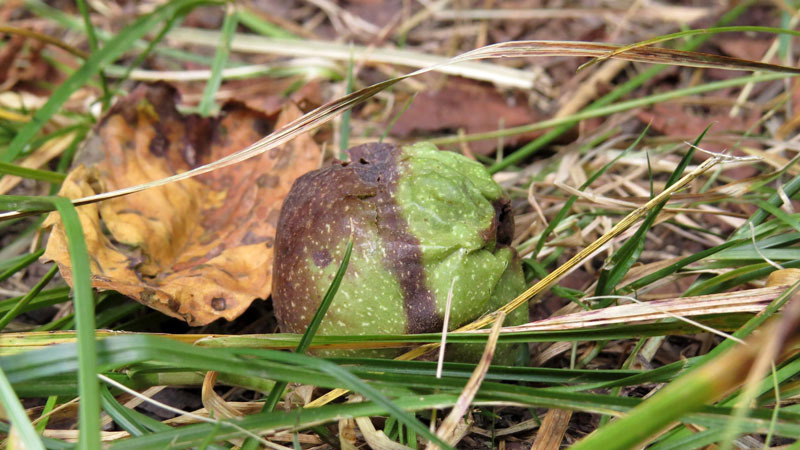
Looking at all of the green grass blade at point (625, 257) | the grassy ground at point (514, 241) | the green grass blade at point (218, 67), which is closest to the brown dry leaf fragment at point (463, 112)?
the grassy ground at point (514, 241)

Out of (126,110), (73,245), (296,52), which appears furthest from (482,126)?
(73,245)

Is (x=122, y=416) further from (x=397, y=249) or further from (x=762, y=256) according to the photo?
(x=762, y=256)

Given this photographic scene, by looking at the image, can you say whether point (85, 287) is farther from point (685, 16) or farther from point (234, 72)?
point (685, 16)

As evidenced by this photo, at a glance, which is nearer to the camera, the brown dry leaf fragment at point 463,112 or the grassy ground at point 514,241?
the grassy ground at point 514,241

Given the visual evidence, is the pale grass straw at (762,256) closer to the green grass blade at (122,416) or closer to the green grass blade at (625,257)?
the green grass blade at (625,257)

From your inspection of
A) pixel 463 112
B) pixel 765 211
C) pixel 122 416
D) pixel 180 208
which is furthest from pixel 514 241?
pixel 122 416

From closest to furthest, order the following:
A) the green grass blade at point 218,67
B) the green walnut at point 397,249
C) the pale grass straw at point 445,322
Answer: the pale grass straw at point 445,322
the green walnut at point 397,249
the green grass blade at point 218,67

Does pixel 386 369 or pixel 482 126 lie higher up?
pixel 482 126
